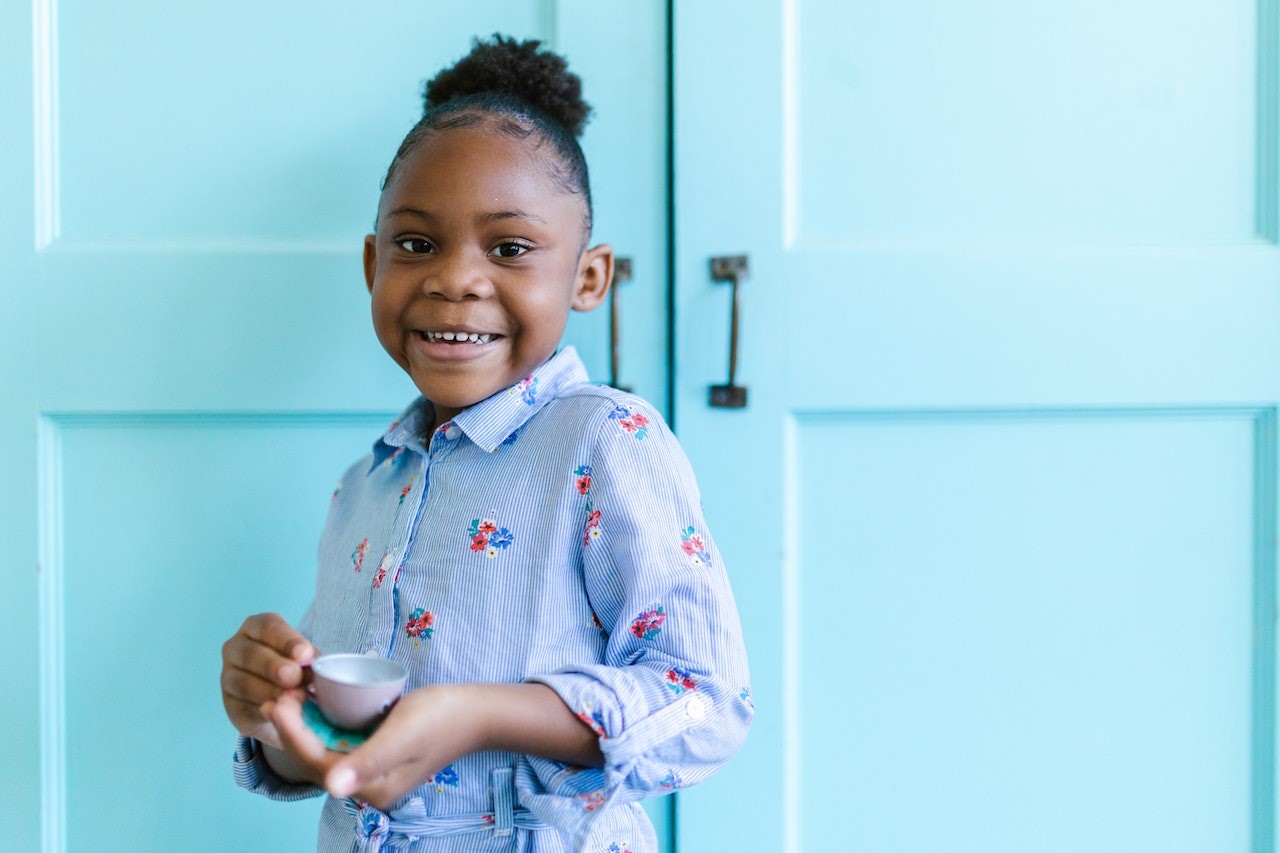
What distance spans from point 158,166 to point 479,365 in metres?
0.49

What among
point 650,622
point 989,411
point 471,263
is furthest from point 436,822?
point 989,411

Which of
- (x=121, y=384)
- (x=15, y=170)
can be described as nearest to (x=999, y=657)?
(x=121, y=384)

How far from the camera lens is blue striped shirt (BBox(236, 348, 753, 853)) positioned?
2.38 ft

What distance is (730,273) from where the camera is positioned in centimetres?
103

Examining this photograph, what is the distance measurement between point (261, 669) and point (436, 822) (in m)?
0.19

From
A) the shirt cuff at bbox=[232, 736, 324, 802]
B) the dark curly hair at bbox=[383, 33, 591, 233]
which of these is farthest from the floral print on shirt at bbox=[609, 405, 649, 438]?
the shirt cuff at bbox=[232, 736, 324, 802]

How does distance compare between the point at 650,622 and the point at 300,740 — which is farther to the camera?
the point at 650,622

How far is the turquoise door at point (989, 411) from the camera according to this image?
1046 millimetres

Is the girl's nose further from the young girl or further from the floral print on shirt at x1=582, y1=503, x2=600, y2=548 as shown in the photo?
the floral print on shirt at x1=582, y1=503, x2=600, y2=548

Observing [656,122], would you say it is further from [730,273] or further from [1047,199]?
[1047,199]

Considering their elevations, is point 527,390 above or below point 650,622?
above

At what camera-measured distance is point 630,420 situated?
2.68 feet

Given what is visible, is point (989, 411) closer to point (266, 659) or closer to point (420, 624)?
point (420, 624)

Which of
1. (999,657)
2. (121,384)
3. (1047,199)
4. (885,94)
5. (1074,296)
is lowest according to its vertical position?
(999,657)
